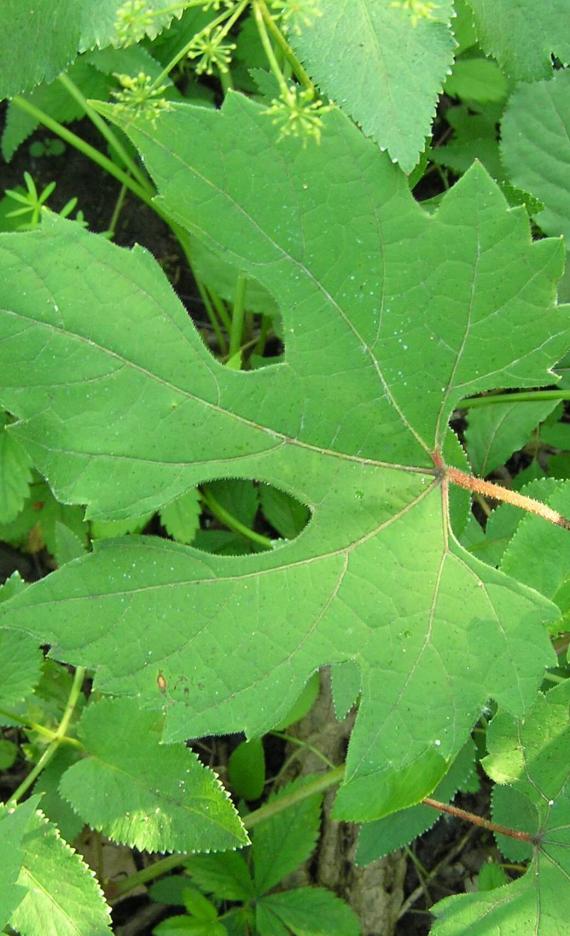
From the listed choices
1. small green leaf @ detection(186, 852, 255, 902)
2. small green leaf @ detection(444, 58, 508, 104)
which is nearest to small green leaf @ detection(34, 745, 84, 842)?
small green leaf @ detection(186, 852, 255, 902)

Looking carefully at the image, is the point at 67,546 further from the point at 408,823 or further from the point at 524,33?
the point at 524,33

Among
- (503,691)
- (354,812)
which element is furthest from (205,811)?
(503,691)

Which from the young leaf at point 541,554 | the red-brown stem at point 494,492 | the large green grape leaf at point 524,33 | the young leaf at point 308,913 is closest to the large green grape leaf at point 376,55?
the large green grape leaf at point 524,33

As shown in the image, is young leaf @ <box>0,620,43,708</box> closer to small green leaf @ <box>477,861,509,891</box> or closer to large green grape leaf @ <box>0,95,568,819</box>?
large green grape leaf @ <box>0,95,568,819</box>

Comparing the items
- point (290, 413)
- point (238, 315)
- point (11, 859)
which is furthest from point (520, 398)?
point (11, 859)

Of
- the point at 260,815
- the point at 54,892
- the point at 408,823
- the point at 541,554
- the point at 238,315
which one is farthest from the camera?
the point at 238,315

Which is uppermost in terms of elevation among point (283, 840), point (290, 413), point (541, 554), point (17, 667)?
point (290, 413)
